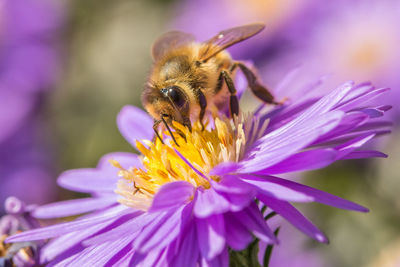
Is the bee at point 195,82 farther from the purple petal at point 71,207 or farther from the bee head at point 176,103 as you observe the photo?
the purple petal at point 71,207

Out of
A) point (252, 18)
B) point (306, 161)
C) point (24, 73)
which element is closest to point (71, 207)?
point (306, 161)

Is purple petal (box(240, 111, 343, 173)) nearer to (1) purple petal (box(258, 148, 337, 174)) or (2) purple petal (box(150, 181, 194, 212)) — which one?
(1) purple petal (box(258, 148, 337, 174))

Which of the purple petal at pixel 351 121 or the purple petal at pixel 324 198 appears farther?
the purple petal at pixel 351 121

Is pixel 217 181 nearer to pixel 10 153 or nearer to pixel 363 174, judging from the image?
pixel 363 174

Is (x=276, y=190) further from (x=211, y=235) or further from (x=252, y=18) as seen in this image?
(x=252, y=18)

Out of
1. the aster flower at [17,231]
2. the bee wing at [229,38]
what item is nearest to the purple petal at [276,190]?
the bee wing at [229,38]
